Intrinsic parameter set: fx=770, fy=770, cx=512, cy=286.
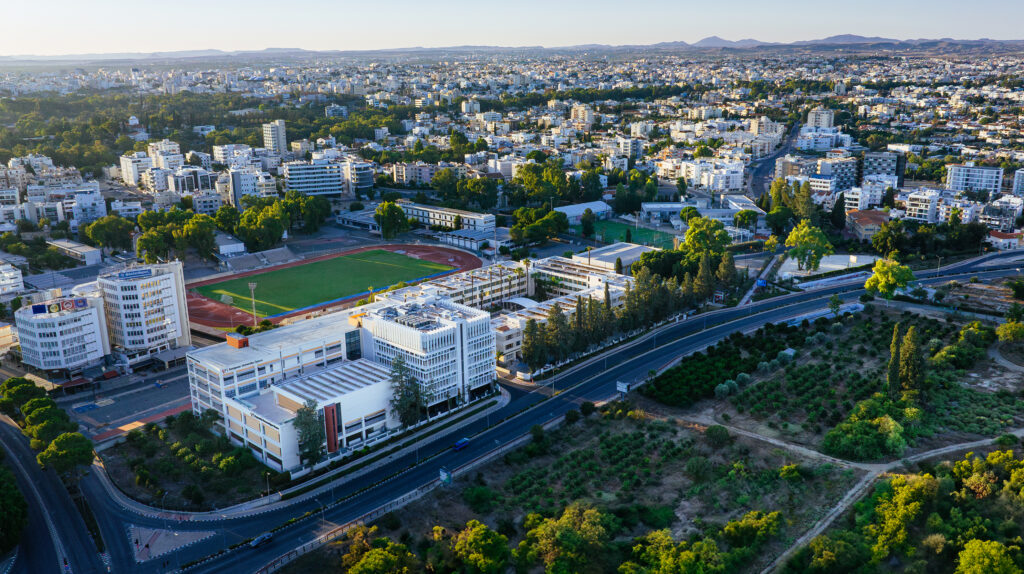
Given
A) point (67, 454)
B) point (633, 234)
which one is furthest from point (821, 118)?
point (67, 454)

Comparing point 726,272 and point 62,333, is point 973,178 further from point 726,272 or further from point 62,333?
point 62,333

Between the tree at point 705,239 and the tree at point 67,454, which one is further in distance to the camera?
the tree at point 705,239

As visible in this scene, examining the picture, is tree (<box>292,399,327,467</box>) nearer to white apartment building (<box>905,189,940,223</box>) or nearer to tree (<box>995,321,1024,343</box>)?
tree (<box>995,321,1024,343</box>)

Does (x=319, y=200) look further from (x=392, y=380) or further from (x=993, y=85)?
(x=993, y=85)

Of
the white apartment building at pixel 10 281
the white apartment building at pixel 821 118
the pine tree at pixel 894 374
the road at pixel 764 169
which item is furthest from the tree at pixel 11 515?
the white apartment building at pixel 821 118

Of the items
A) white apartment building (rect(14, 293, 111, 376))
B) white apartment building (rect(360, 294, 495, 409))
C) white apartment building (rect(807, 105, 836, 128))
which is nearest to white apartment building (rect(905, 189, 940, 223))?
white apartment building (rect(360, 294, 495, 409))

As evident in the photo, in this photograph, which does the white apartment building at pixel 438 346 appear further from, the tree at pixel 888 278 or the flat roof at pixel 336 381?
the tree at pixel 888 278

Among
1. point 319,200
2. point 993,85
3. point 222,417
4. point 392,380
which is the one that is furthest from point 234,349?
point 993,85
